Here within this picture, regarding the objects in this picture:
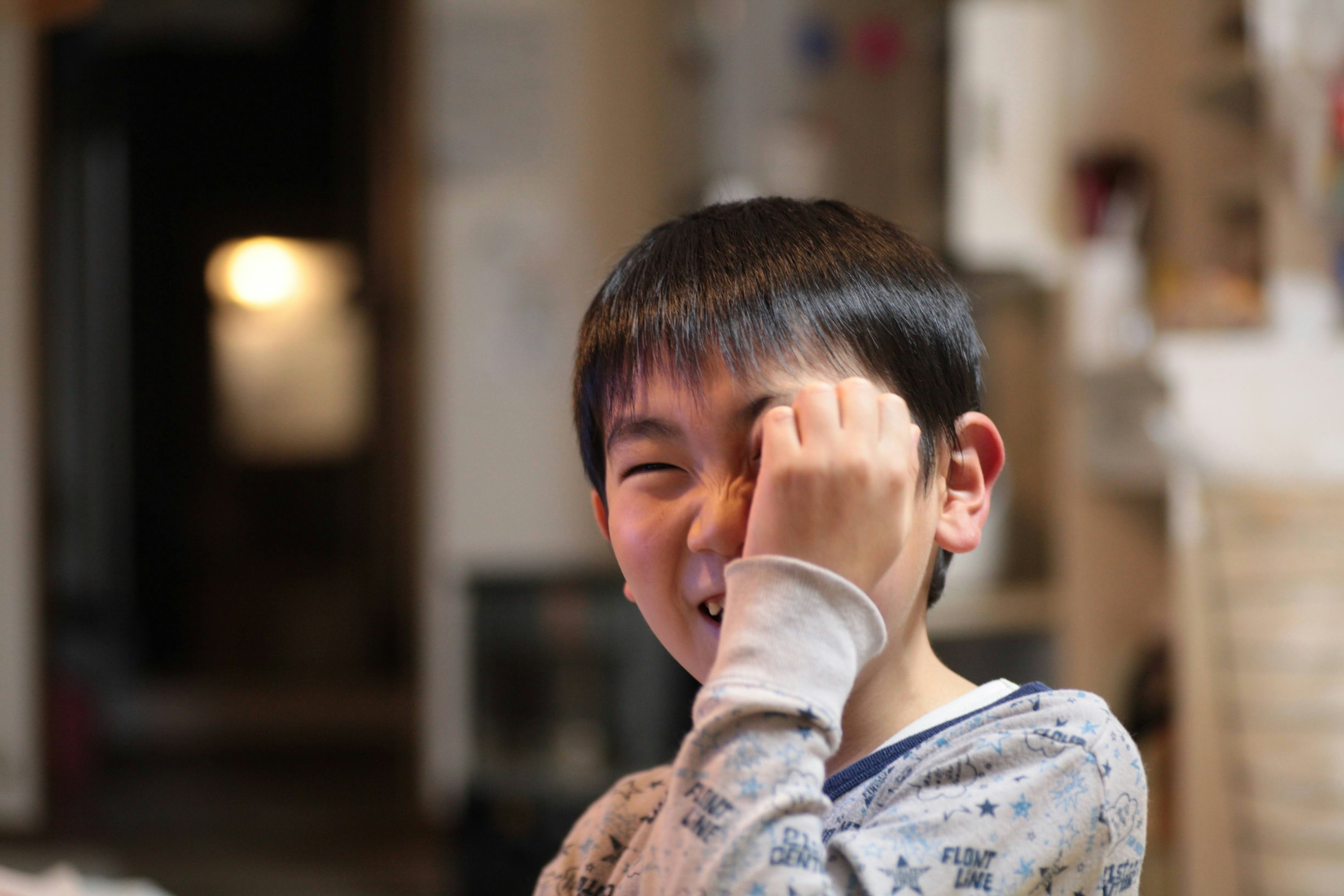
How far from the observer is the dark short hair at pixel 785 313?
61cm

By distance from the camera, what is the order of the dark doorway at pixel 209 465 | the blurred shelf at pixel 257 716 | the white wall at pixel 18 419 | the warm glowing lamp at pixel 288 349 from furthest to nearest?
the warm glowing lamp at pixel 288 349 < the blurred shelf at pixel 257 716 < the dark doorway at pixel 209 465 < the white wall at pixel 18 419

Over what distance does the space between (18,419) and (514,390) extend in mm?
1391

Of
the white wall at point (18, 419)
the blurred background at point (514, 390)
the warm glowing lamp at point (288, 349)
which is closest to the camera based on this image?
the blurred background at point (514, 390)

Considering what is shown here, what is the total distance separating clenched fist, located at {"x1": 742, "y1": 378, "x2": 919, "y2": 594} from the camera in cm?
52

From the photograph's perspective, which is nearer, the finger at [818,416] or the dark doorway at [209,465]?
the finger at [818,416]

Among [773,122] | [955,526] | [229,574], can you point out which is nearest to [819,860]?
[955,526]

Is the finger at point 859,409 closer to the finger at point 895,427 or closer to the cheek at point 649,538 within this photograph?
the finger at point 895,427

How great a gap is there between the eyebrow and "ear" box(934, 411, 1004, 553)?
122 millimetres

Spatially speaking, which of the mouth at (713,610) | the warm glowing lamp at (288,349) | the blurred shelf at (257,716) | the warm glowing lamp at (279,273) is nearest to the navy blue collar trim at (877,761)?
the mouth at (713,610)

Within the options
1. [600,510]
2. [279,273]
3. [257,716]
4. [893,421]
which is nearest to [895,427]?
[893,421]

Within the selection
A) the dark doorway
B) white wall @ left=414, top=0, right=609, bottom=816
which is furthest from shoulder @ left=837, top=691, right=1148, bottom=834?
the dark doorway

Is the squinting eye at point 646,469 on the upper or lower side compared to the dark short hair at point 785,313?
lower

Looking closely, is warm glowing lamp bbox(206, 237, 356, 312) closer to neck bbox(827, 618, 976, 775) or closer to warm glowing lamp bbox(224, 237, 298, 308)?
warm glowing lamp bbox(224, 237, 298, 308)

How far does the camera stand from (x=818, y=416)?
1.74 ft
